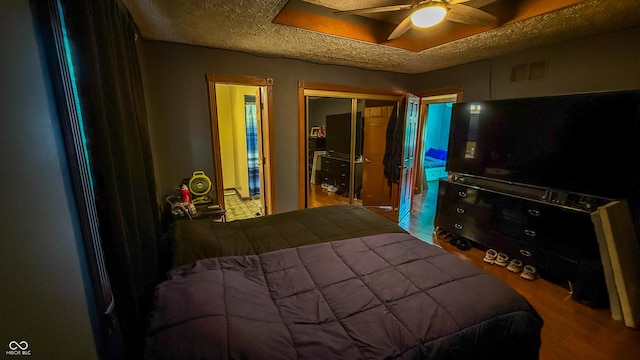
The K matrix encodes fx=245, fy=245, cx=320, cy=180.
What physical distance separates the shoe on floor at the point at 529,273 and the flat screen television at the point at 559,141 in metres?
0.87

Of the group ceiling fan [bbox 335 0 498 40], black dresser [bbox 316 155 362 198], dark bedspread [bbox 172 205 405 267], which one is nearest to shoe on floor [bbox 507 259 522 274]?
dark bedspread [bbox 172 205 405 267]

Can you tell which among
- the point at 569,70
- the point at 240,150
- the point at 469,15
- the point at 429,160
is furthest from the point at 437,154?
the point at 469,15

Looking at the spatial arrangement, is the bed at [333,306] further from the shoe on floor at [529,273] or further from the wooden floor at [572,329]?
the shoe on floor at [529,273]

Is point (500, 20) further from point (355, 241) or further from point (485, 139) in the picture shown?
point (355, 241)

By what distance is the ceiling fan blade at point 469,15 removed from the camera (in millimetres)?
1640

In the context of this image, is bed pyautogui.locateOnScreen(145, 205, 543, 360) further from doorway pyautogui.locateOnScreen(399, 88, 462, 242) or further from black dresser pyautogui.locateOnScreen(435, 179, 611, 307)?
doorway pyautogui.locateOnScreen(399, 88, 462, 242)

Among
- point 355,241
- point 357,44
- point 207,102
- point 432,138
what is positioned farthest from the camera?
point 432,138

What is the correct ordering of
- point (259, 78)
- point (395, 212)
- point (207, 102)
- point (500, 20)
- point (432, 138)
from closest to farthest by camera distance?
1. point (500, 20)
2. point (207, 102)
3. point (259, 78)
4. point (395, 212)
5. point (432, 138)

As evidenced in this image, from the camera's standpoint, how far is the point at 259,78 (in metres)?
2.96

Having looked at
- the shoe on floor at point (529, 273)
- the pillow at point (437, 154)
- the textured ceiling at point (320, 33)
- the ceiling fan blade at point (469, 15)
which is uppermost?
the textured ceiling at point (320, 33)

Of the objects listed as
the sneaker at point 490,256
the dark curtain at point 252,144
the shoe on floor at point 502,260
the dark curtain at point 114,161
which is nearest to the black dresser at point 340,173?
the dark curtain at point 252,144

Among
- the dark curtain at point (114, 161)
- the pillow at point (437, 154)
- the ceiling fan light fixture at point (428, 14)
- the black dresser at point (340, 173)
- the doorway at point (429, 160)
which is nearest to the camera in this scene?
the dark curtain at point (114, 161)

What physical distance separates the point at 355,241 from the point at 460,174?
241 cm

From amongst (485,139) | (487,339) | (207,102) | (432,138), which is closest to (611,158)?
(485,139)
